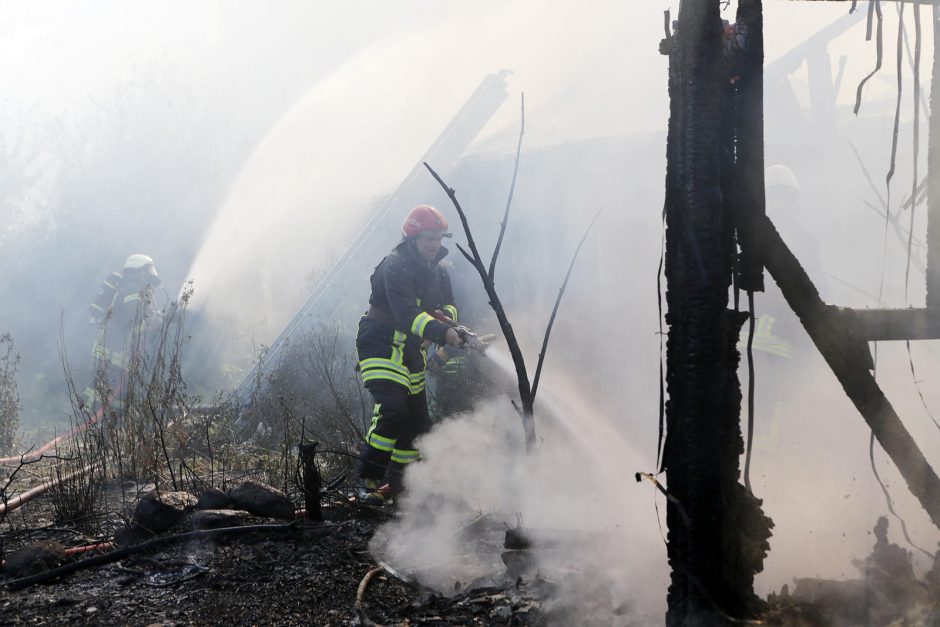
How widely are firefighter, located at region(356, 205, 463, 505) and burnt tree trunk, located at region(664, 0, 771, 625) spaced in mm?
3022

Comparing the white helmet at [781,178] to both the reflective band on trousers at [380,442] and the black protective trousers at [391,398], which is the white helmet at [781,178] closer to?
the black protective trousers at [391,398]

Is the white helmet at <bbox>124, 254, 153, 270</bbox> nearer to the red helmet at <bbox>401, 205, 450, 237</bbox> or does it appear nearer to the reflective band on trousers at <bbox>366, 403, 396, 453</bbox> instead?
the red helmet at <bbox>401, 205, 450, 237</bbox>

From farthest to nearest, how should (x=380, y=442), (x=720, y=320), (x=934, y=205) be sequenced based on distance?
(x=380, y=442) < (x=934, y=205) < (x=720, y=320)

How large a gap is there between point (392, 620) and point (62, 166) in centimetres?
2330

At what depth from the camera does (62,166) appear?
879 inches

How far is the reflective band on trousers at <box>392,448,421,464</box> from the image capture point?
554cm

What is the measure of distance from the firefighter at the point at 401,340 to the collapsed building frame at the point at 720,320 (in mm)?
2993

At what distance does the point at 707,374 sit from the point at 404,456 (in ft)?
11.6

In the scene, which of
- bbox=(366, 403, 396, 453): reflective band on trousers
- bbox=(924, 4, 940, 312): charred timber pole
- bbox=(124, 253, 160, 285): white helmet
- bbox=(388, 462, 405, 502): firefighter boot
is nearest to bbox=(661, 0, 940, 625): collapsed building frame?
Answer: bbox=(924, 4, 940, 312): charred timber pole

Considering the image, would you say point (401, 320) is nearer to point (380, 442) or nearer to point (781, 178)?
point (380, 442)

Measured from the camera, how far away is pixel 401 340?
569cm

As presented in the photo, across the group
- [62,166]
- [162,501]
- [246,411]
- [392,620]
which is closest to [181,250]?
[62,166]

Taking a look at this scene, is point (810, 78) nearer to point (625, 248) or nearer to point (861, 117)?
point (861, 117)

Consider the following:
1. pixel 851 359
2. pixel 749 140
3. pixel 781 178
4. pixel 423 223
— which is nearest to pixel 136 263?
pixel 423 223
